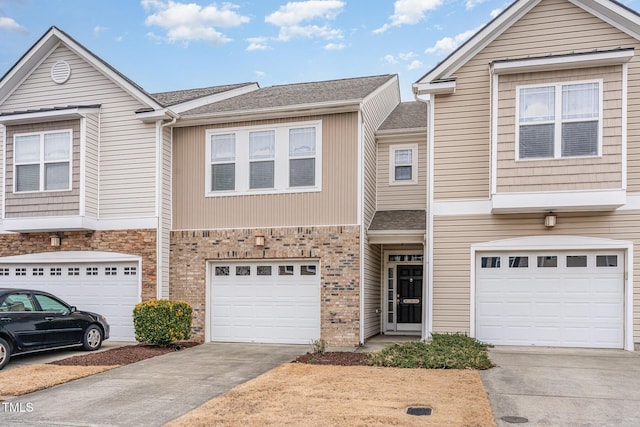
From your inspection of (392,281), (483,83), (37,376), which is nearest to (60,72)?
(37,376)

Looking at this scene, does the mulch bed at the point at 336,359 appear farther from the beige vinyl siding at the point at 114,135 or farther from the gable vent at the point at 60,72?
the gable vent at the point at 60,72

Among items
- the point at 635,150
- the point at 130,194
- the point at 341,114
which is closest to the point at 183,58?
the point at 130,194

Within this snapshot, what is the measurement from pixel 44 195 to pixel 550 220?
12.0 metres

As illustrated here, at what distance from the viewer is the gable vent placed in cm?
1458

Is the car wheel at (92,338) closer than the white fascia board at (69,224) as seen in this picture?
Yes

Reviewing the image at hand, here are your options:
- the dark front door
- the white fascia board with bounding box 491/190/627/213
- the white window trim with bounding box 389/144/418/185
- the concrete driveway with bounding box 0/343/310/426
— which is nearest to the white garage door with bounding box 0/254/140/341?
the concrete driveway with bounding box 0/343/310/426

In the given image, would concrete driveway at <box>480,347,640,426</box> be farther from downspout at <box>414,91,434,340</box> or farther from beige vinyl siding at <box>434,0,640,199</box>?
beige vinyl siding at <box>434,0,640,199</box>

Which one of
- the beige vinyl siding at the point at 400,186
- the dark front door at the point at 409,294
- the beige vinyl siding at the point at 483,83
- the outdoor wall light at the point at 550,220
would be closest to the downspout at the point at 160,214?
the beige vinyl siding at the point at 400,186

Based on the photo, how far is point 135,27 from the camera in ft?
76.1

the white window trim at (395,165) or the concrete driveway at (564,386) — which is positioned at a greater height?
the white window trim at (395,165)

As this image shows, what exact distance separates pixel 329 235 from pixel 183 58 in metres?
16.6

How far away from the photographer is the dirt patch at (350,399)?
6555 mm

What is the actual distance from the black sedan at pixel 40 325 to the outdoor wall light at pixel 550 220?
10.1 metres

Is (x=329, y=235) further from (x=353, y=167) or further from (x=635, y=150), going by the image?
(x=635, y=150)
